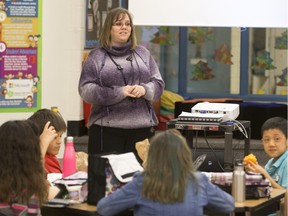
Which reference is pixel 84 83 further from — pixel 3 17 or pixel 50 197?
pixel 3 17

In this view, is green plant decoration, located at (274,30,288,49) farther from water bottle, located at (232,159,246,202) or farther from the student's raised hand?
water bottle, located at (232,159,246,202)

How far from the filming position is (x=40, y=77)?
8375 mm

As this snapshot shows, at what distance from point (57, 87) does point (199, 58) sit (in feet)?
9.66

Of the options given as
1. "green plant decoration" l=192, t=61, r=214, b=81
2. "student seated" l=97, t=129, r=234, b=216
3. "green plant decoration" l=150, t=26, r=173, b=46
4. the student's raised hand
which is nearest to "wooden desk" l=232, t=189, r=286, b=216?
the student's raised hand

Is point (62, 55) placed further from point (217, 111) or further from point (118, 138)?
A: point (118, 138)

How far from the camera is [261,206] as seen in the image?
4141 millimetres

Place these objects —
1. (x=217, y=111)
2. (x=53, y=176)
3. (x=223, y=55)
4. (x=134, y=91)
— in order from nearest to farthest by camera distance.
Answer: (x=53, y=176), (x=134, y=91), (x=217, y=111), (x=223, y=55)

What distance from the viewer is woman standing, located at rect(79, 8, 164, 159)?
531 centimetres

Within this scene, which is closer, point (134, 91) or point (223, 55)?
point (134, 91)

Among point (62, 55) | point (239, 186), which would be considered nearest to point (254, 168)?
point (239, 186)

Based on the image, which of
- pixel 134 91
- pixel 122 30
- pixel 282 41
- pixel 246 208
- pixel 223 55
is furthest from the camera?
pixel 223 55

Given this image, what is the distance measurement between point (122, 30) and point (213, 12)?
2.59 m

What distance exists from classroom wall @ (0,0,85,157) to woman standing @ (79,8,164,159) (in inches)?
119

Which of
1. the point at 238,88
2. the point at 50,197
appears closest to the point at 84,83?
the point at 50,197
